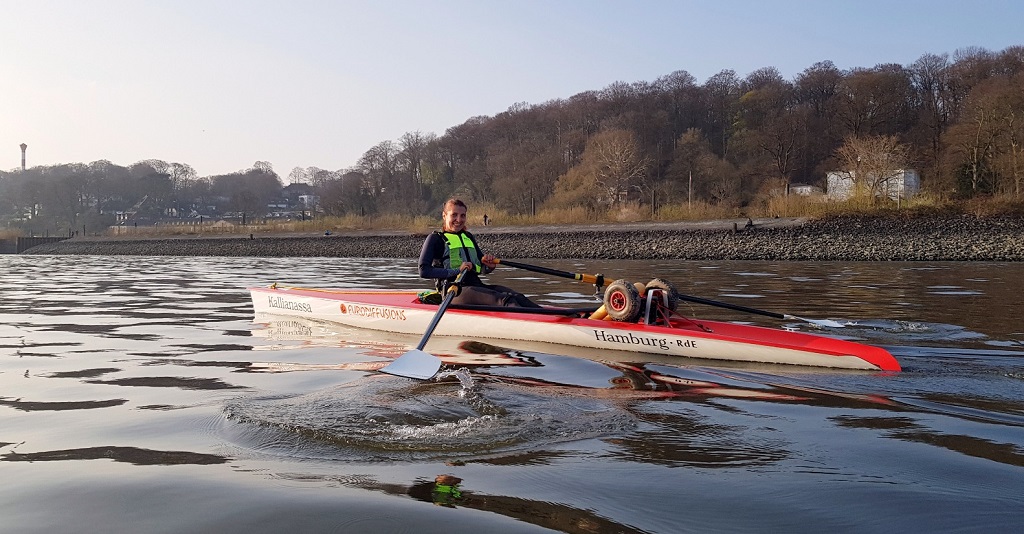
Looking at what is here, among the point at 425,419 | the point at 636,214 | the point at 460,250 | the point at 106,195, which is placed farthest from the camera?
the point at 106,195

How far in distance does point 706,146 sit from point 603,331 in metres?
55.1

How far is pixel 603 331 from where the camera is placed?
24.0ft

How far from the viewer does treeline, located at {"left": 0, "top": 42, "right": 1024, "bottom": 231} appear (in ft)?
114

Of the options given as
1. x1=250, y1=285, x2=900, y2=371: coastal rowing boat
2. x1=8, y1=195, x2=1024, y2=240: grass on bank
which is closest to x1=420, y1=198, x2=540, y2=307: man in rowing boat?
x1=250, y1=285, x2=900, y2=371: coastal rowing boat

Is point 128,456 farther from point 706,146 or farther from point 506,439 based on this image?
point 706,146

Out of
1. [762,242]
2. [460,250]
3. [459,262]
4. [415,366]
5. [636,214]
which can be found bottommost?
[415,366]

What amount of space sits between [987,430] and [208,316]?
9444mm

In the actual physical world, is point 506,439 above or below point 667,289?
below

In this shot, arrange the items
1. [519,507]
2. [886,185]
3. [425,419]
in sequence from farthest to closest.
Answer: [886,185], [425,419], [519,507]

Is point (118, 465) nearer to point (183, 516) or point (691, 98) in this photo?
point (183, 516)

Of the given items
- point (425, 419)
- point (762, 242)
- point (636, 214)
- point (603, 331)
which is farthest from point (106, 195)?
point (425, 419)

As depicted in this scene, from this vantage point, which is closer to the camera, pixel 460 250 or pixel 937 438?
pixel 937 438

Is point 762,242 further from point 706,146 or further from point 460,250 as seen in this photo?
point 706,146

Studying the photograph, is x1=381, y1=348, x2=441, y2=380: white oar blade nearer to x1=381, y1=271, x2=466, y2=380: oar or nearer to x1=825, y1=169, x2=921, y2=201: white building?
x1=381, y1=271, x2=466, y2=380: oar
